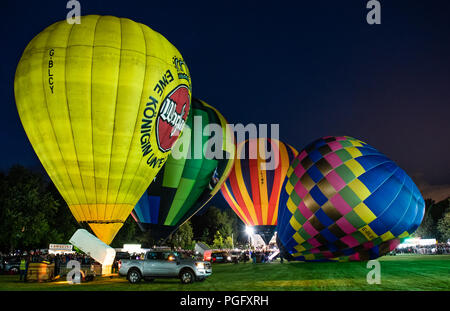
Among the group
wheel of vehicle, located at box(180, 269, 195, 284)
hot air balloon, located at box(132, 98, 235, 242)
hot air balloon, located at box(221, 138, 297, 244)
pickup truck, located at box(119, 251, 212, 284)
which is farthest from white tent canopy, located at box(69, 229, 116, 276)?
hot air balloon, located at box(221, 138, 297, 244)

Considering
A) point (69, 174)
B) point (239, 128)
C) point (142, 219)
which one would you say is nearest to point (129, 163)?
Answer: point (69, 174)

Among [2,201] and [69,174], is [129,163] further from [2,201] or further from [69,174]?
[2,201]

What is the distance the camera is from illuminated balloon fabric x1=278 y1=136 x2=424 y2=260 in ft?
73.9

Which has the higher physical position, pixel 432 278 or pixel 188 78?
pixel 188 78

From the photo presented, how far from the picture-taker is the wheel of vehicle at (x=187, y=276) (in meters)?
16.5

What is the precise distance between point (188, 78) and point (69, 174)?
8512 millimetres

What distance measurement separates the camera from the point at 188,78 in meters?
23.0

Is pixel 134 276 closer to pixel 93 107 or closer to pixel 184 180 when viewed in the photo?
pixel 93 107

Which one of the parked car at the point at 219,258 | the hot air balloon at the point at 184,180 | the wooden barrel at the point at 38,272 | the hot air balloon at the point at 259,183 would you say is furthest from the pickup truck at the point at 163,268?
the parked car at the point at 219,258

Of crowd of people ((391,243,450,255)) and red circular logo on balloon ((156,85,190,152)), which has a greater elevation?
red circular logo on balloon ((156,85,190,152))

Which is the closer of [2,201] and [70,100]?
[70,100]

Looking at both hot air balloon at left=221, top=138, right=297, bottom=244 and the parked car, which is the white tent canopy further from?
the parked car

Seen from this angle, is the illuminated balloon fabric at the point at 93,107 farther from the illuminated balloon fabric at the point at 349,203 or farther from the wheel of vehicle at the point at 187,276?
the illuminated balloon fabric at the point at 349,203

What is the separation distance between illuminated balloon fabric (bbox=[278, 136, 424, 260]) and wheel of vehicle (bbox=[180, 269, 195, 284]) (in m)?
9.58
